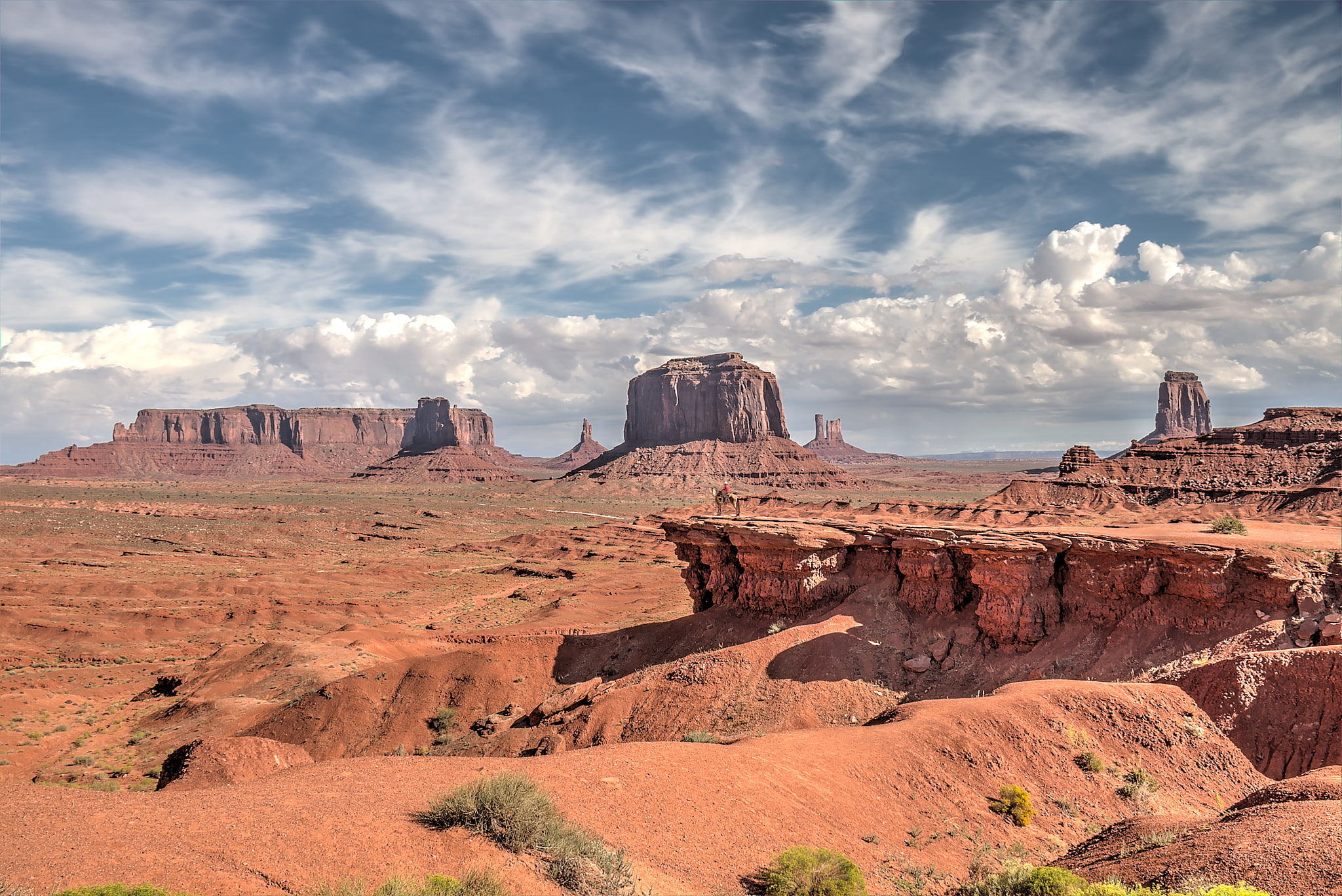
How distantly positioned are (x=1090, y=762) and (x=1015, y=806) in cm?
197

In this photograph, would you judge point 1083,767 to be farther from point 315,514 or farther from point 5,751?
point 315,514

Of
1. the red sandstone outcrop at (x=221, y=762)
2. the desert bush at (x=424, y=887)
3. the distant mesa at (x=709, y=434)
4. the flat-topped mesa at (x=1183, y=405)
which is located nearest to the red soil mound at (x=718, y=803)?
the desert bush at (x=424, y=887)

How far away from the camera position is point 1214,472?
68.2 metres

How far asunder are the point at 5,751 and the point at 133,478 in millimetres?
202213

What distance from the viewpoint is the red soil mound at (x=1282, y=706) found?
13.4 m

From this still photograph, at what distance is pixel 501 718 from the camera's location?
894 inches

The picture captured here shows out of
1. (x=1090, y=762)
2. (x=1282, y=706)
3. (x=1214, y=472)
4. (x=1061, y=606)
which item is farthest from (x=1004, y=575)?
(x=1214, y=472)

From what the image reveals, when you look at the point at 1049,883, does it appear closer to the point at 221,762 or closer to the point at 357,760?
the point at 357,760

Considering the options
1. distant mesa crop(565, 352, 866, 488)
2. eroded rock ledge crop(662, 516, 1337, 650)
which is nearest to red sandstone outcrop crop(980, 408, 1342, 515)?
eroded rock ledge crop(662, 516, 1337, 650)

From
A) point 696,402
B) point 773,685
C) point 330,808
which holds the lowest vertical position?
point 773,685

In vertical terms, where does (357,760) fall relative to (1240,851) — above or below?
below

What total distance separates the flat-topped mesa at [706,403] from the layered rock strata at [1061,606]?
478 feet

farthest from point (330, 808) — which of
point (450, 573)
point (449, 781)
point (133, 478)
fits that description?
point (133, 478)

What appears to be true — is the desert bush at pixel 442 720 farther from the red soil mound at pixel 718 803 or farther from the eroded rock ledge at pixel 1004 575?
the red soil mound at pixel 718 803
